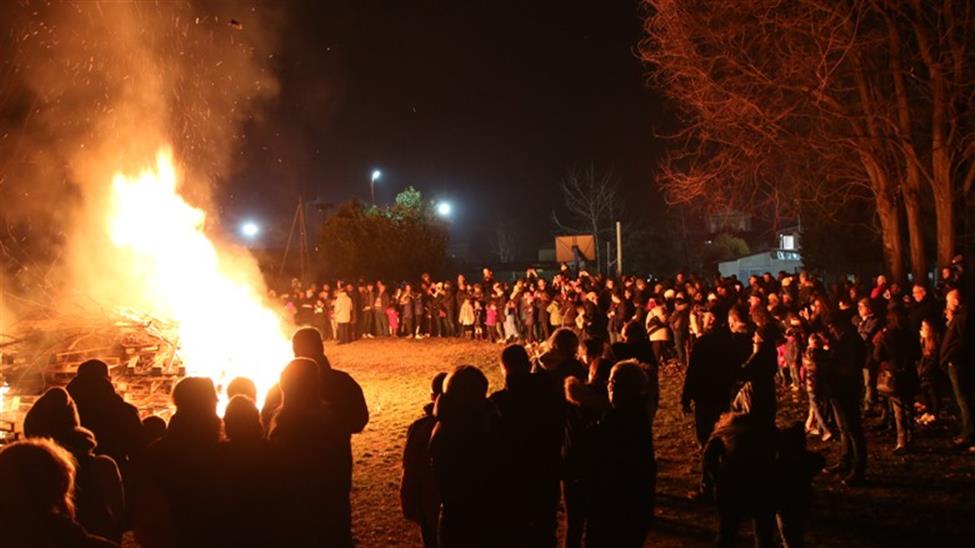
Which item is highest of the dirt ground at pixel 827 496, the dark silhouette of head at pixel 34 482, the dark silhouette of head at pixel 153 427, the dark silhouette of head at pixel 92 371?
the dark silhouette of head at pixel 92 371

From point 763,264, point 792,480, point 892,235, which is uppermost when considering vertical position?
point 763,264

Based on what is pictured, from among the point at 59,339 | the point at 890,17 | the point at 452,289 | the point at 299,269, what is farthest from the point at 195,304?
the point at 299,269

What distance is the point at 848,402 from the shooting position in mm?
7609

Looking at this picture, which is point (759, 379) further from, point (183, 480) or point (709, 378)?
point (183, 480)

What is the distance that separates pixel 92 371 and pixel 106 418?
1.27 feet

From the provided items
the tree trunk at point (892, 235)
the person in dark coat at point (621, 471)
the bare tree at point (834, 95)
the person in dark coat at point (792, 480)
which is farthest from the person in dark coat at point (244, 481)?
the tree trunk at point (892, 235)

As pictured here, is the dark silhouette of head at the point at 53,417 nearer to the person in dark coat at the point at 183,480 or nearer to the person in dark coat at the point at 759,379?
the person in dark coat at the point at 183,480

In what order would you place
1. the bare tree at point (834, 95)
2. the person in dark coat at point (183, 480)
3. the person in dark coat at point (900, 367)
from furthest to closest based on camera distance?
the bare tree at point (834, 95)
the person in dark coat at point (900, 367)
the person in dark coat at point (183, 480)

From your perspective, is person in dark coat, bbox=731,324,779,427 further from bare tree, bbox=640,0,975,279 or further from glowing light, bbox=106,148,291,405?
bare tree, bbox=640,0,975,279

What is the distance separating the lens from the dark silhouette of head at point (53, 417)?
469 cm

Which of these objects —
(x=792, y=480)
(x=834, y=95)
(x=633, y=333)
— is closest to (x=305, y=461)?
(x=792, y=480)

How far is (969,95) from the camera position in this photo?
14.6m

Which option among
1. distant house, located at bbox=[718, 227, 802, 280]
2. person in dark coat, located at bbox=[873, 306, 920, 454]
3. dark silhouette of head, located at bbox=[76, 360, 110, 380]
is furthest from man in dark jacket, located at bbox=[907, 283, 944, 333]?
distant house, located at bbox=[718, 227, 802, 280]

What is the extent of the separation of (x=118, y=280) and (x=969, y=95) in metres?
16.5
